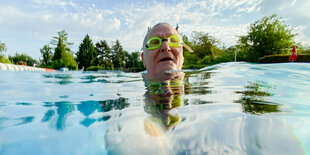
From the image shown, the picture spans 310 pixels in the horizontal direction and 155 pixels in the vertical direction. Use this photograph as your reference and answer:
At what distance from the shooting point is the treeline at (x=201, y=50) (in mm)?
20688

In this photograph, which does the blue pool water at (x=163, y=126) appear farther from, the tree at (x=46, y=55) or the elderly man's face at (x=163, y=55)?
the tree at (x=46, y=55)

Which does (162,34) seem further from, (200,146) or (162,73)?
(200,146)

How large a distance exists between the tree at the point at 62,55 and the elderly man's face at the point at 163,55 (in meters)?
41.6

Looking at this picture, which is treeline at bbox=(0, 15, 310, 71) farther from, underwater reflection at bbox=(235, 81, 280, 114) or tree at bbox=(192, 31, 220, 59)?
underwater reflection at bbox=(235, 81, 280, 114)

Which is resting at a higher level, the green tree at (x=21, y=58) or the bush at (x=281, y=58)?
the green tree at (x=21, y=58)

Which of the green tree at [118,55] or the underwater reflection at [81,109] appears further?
the green tree at [118,55]

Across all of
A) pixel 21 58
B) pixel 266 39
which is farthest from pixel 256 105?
pixel 21 58

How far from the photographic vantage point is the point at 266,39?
2103 centimetres

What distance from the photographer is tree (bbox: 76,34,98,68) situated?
48.1 m

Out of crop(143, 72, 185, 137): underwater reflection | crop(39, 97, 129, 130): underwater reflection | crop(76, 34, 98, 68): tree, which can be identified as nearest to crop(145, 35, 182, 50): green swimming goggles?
crop(143, 72, 185, 137): underwater reflection

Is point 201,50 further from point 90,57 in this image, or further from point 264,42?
point 90,57

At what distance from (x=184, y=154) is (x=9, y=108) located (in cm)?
227

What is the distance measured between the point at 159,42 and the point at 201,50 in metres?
31.0

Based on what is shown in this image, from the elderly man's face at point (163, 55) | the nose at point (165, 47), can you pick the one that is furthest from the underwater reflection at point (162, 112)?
the nose at point (165, 47)
